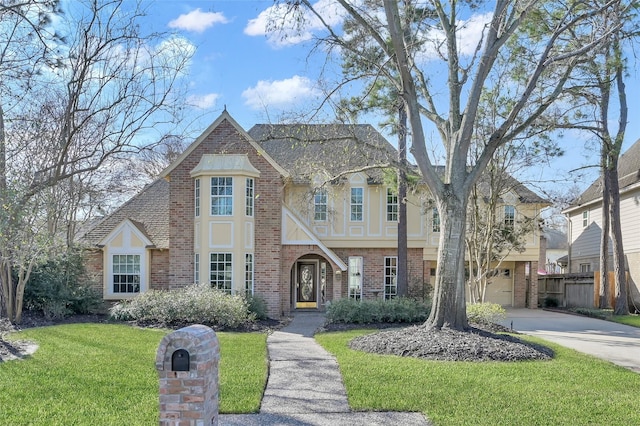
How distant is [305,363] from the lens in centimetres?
931

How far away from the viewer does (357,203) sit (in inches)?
850

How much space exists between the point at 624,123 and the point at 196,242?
17.2m

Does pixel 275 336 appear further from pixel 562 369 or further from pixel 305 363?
pixel 562 369

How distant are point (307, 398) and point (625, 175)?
23431 mm

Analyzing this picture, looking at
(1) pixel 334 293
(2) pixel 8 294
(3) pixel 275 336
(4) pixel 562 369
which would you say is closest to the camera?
(4) pixel 562 369

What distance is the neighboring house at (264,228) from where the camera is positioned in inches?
690

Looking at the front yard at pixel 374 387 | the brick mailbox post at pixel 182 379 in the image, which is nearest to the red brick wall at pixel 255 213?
the front yard at pixel 374 387

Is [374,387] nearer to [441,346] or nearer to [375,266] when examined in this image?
[441,346]

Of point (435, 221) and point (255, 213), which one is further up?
point (255, 213)

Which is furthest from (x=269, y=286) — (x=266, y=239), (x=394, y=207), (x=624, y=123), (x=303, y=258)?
(x=624, y=123)

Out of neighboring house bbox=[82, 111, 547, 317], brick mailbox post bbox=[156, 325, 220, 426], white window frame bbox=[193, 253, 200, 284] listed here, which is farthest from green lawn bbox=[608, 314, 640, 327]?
brick mailbox post bbox=[156, 325, 220, 426]

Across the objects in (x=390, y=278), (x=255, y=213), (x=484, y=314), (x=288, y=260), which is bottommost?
(x=484, y=314)

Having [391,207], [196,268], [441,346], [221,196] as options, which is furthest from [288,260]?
[441,346]

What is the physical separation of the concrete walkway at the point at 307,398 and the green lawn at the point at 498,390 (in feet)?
0.68
